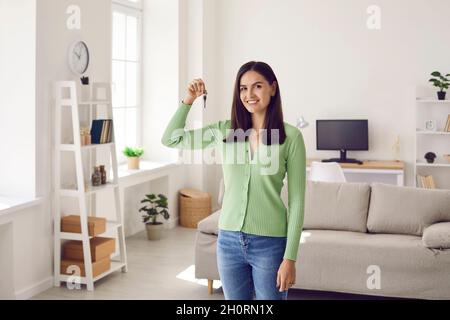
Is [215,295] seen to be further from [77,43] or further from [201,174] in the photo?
[201,174]

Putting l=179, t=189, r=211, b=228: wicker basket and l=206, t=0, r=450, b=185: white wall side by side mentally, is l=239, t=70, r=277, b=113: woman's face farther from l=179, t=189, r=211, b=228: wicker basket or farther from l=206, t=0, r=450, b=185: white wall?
l=206, t=0, r=450, b=185: white wall

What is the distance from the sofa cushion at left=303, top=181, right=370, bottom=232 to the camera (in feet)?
15.2

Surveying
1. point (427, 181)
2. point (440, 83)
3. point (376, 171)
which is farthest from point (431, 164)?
point (440, 83)

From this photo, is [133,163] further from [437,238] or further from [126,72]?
[437,238]

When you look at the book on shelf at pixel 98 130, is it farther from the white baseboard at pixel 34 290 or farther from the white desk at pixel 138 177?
the white baseboard at pixel 34 290

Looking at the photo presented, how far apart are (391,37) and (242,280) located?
575cm

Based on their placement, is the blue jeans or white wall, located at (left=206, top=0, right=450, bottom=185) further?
white wall, located at (left=206, top=0, right=450, bottom=185)

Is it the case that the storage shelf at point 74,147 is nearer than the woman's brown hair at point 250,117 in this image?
No

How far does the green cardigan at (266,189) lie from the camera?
2172 mm

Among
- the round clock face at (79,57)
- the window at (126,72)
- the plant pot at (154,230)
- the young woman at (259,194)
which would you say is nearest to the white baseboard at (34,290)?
the round clock face at (79,57)

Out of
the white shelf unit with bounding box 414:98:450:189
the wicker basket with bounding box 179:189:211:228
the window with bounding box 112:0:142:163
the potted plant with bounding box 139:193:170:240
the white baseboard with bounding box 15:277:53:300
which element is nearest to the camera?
the white baseboard with bounding box 15:277:53:300

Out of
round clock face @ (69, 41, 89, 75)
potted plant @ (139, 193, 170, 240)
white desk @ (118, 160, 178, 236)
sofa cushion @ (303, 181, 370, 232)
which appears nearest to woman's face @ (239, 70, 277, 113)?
sofa cushion @ (303, 181, 370, 232)

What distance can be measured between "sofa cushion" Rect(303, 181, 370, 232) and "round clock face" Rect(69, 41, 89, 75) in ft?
6.79

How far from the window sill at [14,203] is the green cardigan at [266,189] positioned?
233 cm
